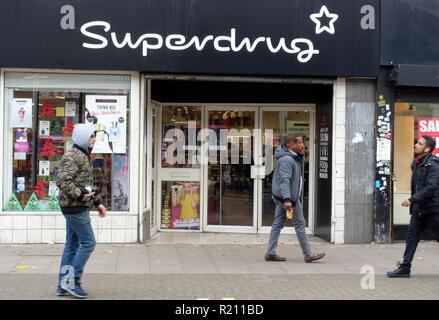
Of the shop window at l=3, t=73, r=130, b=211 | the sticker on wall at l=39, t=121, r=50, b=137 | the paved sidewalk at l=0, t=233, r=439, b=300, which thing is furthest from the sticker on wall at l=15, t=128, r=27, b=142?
the paved sidewalk at l=0, t=233, r=439, b=300

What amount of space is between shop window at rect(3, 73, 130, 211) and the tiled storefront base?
0.21 m

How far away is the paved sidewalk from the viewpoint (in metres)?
6.92

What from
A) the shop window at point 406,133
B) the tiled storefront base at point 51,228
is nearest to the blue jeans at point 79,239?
the tiled storefront base at point 51,228

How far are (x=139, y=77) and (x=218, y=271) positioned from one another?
139 inches

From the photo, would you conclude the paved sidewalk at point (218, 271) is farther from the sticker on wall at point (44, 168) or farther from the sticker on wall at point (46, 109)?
the sticker on wall at point (46, 109)

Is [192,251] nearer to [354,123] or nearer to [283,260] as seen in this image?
[283,260]

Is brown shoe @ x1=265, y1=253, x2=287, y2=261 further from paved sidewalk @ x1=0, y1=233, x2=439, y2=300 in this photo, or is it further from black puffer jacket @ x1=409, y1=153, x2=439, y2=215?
black puffer jacket @ x1=409, y1=153, x2=439, y2=215

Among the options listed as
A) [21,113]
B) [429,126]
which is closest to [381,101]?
[429,126]

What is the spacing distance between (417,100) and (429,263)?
2870 millimetres

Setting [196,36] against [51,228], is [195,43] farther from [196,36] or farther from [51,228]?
[51,228]

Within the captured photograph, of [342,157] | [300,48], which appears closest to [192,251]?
[342,157]

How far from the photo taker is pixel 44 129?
32.7 feet

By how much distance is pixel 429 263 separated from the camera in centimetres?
898

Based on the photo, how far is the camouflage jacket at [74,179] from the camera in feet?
20.8
